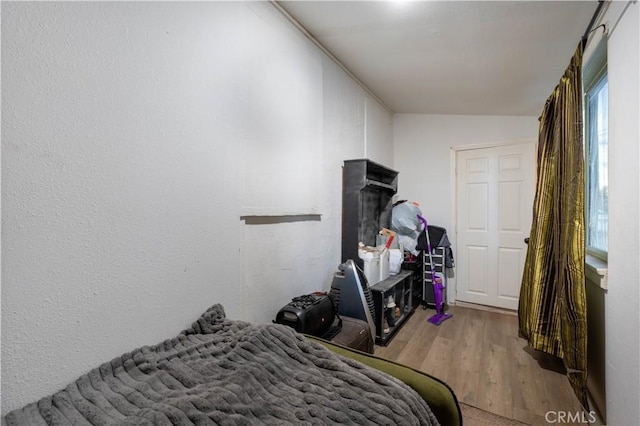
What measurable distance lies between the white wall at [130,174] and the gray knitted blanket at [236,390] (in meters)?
0.12

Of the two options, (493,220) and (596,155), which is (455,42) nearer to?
(596,155)

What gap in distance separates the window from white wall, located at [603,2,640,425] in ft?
1.79

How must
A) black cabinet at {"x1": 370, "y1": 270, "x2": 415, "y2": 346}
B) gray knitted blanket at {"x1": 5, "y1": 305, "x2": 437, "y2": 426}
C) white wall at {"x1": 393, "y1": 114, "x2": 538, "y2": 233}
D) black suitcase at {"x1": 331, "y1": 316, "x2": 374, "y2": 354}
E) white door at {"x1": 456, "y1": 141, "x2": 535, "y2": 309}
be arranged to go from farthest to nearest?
white wall at {"x1": 393, "y1": 114, "x2": 538, "y2": 233} < white door at {"x1": 456, "y1": 141, "x2": 535, "y2": 309} < black cabinet at {"x1": 370, "y1": 270, "x2": 415, "y2": 346} < black suitcase at {"x1": 331, "y1": 316, "x2": 374, "y2": 354} < gray knitted blanket at {"x1": 5, "y1": 305, "x2": 437, "y2": 426}

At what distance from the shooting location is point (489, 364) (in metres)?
2.25

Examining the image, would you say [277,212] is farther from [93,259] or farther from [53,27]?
[53,27]

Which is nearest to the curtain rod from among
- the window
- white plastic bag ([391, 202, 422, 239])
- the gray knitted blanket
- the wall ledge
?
the window

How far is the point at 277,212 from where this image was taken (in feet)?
6.11

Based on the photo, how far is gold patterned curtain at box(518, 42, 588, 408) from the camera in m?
1.64

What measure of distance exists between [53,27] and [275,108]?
112 centimetres

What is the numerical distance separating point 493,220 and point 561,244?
1.81 meters

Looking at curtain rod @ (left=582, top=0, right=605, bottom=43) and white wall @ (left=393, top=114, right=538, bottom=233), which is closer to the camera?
curtain rod @ (left=582, top=0, right=605, bottom=43)

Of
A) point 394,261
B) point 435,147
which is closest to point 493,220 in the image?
point 435,147

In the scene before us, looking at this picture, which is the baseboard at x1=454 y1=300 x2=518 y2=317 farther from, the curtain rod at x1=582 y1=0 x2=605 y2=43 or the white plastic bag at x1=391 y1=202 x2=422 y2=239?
the curtain rod at x1=582 y1=0 x2=605 y2=43

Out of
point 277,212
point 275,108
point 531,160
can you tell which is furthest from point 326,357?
point 531,160
